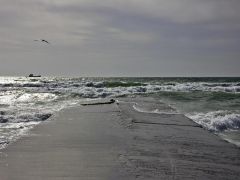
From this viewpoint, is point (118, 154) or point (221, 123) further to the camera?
point (221, 123)

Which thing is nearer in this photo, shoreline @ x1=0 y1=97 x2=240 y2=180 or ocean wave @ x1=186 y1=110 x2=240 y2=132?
shoreline @ x1=0 y1=97 x2=240 y2=180

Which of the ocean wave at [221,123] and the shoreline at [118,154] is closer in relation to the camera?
the shoreline at [118,154]

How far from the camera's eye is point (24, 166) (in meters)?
5.41

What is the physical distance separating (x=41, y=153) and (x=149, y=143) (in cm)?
204

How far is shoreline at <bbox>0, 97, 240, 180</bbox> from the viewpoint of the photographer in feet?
17.0

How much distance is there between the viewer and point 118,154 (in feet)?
20.6

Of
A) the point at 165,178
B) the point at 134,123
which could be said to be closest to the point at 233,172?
the point at 165,178

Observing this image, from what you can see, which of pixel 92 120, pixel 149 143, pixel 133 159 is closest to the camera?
pixel 133 159

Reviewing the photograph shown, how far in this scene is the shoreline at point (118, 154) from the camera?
204 inches

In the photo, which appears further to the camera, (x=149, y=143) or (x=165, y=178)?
(x=149, y=143)

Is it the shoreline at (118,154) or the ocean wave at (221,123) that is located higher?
the shoreline at (118,154)

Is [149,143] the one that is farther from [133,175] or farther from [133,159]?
[133,175]

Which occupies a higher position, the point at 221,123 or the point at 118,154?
the point at 118,154

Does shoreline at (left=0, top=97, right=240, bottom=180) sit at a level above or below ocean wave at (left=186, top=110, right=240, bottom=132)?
above
